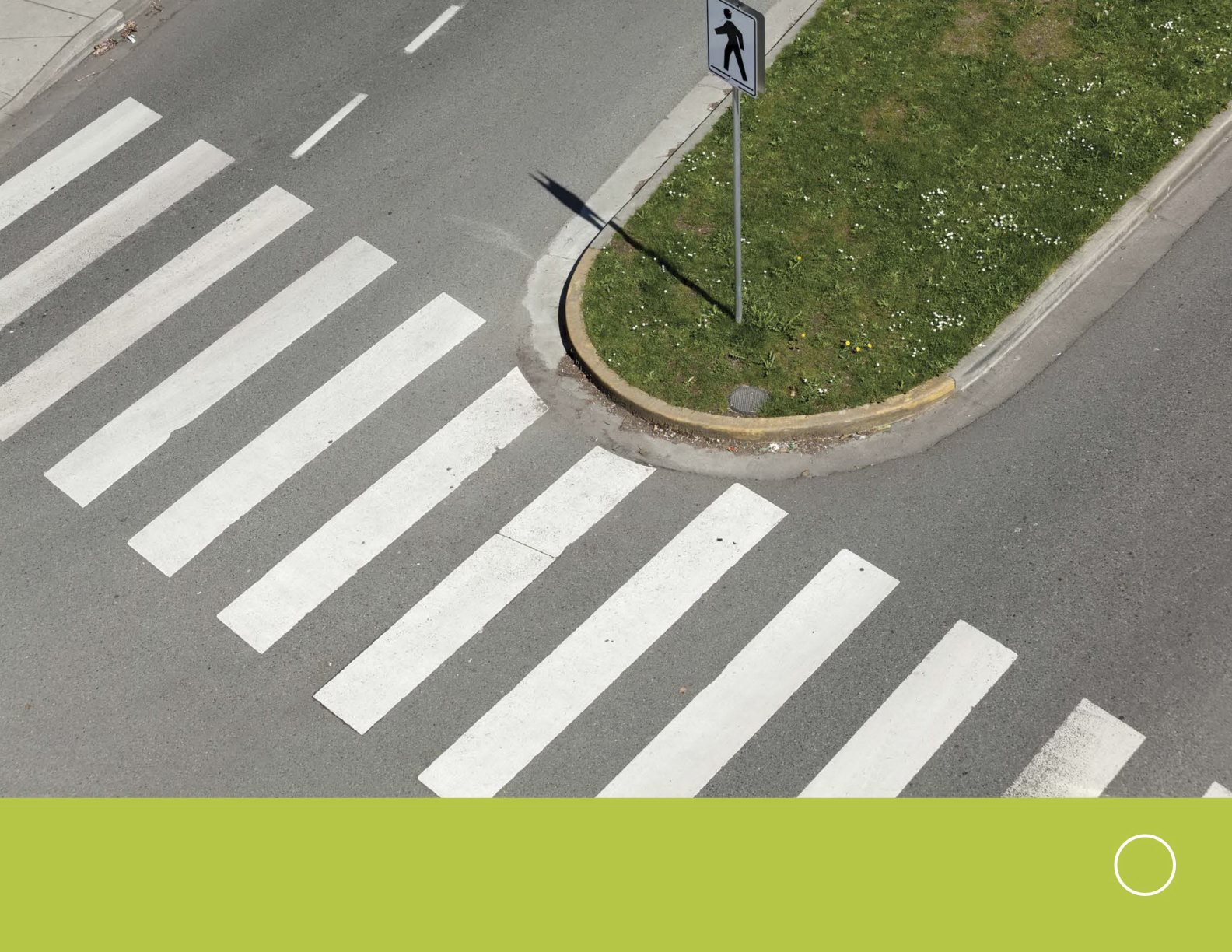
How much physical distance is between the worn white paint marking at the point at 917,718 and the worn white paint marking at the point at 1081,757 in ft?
1.79

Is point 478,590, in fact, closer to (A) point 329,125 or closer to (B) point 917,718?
(B) point 917,718

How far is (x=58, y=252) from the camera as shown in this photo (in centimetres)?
1232

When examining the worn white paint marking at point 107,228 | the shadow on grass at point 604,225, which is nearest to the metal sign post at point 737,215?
the shadow on grass at point 604,225

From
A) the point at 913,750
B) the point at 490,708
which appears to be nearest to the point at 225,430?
the point at 490,708

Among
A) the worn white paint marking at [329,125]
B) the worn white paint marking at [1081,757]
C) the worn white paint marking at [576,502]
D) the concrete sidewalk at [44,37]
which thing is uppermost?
the concrete sidewalk at [44,37]

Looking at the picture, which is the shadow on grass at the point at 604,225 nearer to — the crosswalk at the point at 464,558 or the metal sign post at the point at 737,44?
the crosswalk at the point at 464,558

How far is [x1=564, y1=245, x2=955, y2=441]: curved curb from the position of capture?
10250 mm

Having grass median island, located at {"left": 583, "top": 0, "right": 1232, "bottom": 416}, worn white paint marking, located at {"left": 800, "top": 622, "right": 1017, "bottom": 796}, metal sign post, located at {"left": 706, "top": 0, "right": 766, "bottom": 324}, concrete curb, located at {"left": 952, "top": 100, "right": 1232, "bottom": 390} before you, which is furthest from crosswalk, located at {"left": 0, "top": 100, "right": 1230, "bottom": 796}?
metal sign post, located at {"left": 706, "top": 0, "right": 766, "bottom": 324}

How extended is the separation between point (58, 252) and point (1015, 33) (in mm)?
9773

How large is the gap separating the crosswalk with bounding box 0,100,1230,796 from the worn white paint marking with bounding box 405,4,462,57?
2.64 metres

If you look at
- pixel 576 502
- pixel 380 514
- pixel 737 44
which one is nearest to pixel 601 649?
pixel 576 502

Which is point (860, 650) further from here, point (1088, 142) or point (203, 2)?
point (203, 2)

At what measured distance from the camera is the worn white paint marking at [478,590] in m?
8.98

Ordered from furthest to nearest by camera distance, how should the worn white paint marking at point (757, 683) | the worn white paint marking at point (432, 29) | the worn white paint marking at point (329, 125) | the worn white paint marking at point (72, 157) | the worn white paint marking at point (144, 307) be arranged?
1. the worn white paint marking at point (432, 29)
2. the worn white paint marking at point (329, 125)
3. the worn white paint marking at point (72, 157)
4. the worn white paint marking at point (144, 307)
5. the worn white paint marking at point (757, 683)
